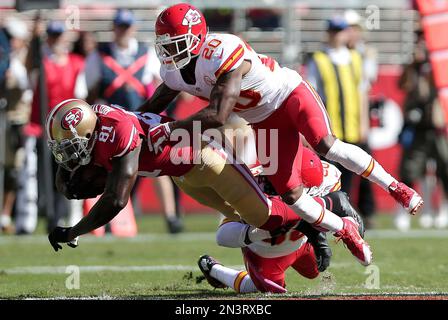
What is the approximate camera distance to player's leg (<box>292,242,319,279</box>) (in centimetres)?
641

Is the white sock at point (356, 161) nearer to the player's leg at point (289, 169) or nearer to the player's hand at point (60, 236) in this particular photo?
the player's leg at point (289, 169)

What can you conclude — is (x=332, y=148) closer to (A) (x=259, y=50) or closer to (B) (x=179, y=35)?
(B) (x=179, y=35)

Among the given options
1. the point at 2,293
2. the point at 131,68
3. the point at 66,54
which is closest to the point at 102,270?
the point at 2,293

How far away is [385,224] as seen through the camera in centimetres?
1170

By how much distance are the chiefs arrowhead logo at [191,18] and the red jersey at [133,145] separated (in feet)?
1.93

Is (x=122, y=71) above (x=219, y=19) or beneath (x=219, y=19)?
beneath

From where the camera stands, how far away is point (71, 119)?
562 centimetres

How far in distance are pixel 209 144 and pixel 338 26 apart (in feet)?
14.9

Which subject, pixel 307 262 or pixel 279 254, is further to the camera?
pixel 307 262

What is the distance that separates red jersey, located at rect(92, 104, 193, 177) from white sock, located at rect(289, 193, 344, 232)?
27.8 inches

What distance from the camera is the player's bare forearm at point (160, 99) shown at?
654 centimetres

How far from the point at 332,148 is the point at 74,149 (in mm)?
1615

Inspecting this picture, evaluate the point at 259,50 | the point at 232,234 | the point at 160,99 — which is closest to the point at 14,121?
the point at 259,50
